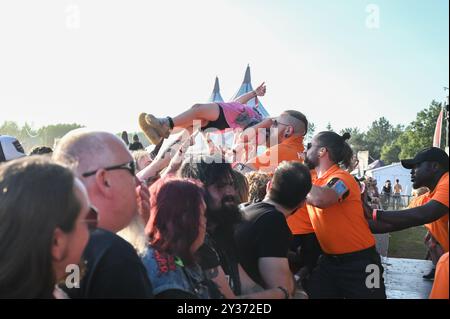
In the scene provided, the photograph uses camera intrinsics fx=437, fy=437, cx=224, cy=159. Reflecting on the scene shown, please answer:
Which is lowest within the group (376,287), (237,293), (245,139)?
(376,287)

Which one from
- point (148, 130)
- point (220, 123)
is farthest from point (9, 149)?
point (220, 123)

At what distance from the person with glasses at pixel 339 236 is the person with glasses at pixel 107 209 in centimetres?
177

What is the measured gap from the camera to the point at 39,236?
1.39 metres

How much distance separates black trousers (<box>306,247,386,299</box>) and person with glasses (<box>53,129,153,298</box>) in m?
2.02

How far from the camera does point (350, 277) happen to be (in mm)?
3500

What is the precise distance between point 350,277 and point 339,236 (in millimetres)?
→ 332

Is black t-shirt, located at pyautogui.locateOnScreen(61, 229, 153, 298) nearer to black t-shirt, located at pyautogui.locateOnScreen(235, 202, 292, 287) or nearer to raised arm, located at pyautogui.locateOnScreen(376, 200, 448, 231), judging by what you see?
black t-shirt, located at pyautogui.locateOnScreen(235, 202, 292, 287)

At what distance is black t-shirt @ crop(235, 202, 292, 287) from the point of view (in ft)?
8.30

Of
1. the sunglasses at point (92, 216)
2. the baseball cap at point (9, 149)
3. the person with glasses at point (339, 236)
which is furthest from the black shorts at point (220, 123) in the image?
the sunglasses at point (92, 216)

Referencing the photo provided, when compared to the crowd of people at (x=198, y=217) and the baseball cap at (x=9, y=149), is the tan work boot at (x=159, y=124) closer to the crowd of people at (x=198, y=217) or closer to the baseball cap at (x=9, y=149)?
Result: the crowd of people at (x=198, y=217)
